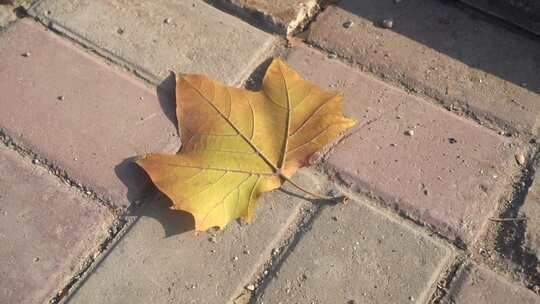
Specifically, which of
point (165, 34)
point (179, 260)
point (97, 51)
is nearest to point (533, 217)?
point (179, 260)

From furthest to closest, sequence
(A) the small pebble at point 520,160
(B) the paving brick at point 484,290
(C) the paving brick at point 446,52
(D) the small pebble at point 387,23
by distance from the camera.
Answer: (D) the small pebble at point 387,23, (C) the paving brick at point 446,52, (A) the small pebble at point 520,160, (B) the paving brick at point 484,290

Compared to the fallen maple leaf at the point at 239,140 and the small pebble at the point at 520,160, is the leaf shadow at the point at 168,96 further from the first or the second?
the small pebble at the point at 520,160

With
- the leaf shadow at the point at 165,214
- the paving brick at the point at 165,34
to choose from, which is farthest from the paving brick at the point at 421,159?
the leaf shadow at the point at 165,214

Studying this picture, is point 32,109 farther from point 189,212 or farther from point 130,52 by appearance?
point 189,212

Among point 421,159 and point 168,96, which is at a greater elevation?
point 168,96

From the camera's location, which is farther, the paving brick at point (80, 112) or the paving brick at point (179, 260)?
the paving brick at point (80, 112)

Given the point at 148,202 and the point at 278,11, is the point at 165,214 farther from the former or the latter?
the point at 278,11
